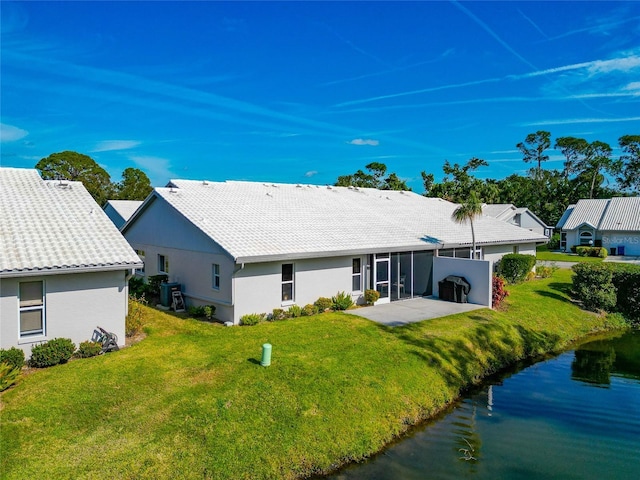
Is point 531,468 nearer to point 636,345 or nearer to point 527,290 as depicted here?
point 636,345

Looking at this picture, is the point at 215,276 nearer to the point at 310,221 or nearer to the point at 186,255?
the point at 186,255

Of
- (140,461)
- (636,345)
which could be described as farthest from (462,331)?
(140,461)

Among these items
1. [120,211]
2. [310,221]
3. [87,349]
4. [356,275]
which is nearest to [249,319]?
[87,349]

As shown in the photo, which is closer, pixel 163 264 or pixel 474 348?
pixel 474 348

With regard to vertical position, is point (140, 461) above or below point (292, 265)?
below

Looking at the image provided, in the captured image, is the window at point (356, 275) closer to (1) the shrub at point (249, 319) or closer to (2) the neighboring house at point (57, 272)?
(1) the shrub at point (249, 319)

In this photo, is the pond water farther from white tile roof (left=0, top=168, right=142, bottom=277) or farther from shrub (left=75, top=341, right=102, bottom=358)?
white tile roof (left=0, top=168, right=142, bottom=277)
